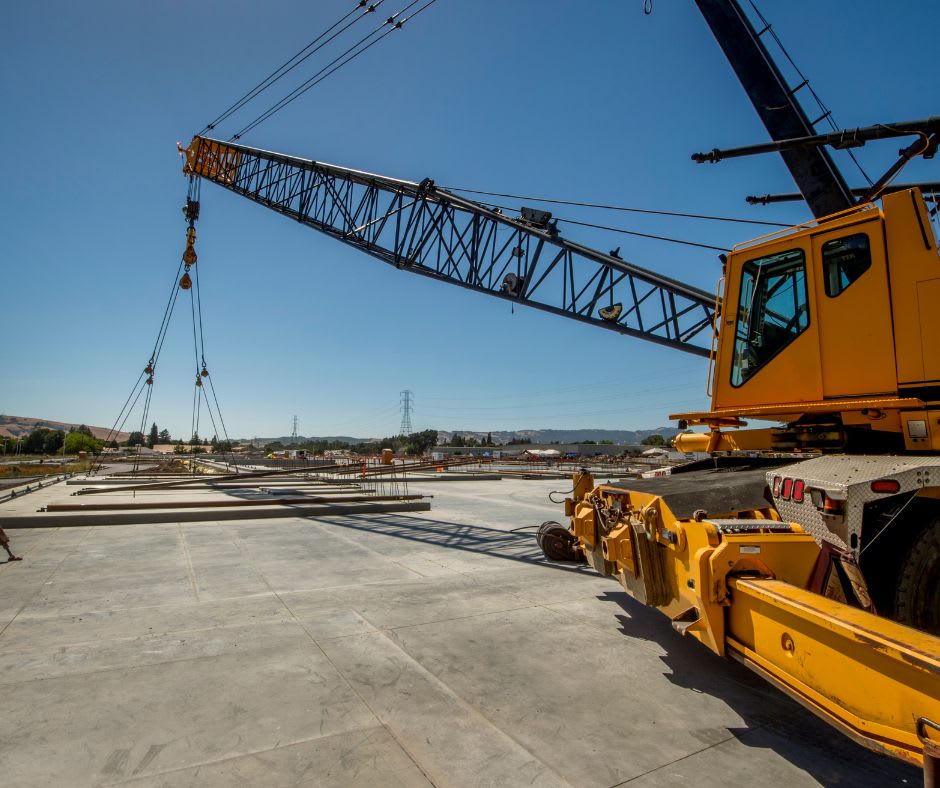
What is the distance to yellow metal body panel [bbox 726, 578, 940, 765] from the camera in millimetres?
2271

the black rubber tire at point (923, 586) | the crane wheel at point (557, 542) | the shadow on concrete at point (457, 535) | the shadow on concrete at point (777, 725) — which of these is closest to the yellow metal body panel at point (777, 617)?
the black rubber tire at point (923, 586)

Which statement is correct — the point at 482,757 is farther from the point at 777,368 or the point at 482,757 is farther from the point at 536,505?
the point at 536,505

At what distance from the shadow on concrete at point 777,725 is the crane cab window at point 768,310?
257 cm

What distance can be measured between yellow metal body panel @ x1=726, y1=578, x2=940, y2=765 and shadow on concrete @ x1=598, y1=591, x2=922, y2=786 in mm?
718

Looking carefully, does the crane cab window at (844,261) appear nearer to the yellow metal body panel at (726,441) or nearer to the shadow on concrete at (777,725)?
the yellow metal body panel at (726,441)

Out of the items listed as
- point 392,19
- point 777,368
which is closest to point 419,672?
point 777,368

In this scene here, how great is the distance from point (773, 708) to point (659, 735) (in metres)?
1.07

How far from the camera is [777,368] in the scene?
4.66 metres

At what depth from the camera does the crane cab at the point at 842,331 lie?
3812mm

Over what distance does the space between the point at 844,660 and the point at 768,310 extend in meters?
3.16

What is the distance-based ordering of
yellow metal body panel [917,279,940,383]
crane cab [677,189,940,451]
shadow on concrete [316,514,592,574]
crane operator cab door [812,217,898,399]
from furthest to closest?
shadow on concrete [316,514,592,574] → crane operator cab door [812,217,898,399] → crane cab [677,189,940,451] → yellow metal body panel [917,279,940,383]

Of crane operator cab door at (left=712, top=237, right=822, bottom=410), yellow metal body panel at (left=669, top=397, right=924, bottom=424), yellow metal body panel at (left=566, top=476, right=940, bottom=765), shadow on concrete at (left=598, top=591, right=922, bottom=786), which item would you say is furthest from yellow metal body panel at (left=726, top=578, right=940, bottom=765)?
crane operator cab door at (left=712, top=237, right=822, bottom=410)

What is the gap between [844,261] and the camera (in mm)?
4234

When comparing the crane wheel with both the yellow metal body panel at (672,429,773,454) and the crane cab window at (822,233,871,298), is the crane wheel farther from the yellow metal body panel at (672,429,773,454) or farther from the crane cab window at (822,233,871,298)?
the crane cab window at (822,233,871,298)
